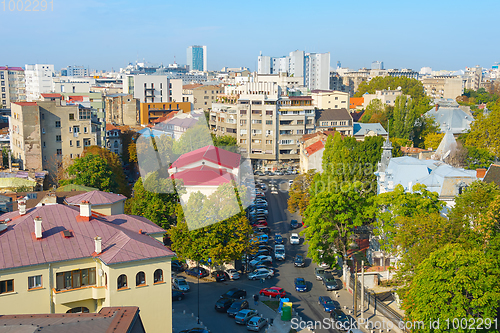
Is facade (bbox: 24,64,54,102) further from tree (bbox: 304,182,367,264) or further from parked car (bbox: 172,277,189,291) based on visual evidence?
tree (bbox: 304,182,367,264)

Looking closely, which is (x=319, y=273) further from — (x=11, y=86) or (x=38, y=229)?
(x=11, y=86)

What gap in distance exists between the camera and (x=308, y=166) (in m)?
53.1

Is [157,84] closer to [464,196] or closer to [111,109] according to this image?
[111,109]

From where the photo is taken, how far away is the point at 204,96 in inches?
3708

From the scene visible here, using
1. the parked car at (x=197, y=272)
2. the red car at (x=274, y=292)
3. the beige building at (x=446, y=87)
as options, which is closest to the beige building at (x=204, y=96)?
the beige building at (x=446, y=87)

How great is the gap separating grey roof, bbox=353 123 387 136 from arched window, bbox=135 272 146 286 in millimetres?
52635

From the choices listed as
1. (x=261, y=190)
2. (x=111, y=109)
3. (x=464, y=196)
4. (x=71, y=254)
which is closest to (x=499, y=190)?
(x=464, y=196)

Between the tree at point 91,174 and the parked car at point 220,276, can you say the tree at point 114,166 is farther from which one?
the parked car at point 220,276

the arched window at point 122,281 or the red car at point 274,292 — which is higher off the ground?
the arched window at point 122,281

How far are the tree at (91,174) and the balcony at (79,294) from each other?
69.0 ft

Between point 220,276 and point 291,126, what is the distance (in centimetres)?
3640

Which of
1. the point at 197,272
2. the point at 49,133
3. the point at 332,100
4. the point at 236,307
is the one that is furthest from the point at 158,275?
the point at 332,100

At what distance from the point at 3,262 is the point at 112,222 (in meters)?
5.52

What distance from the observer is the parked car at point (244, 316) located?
24.0 meters
